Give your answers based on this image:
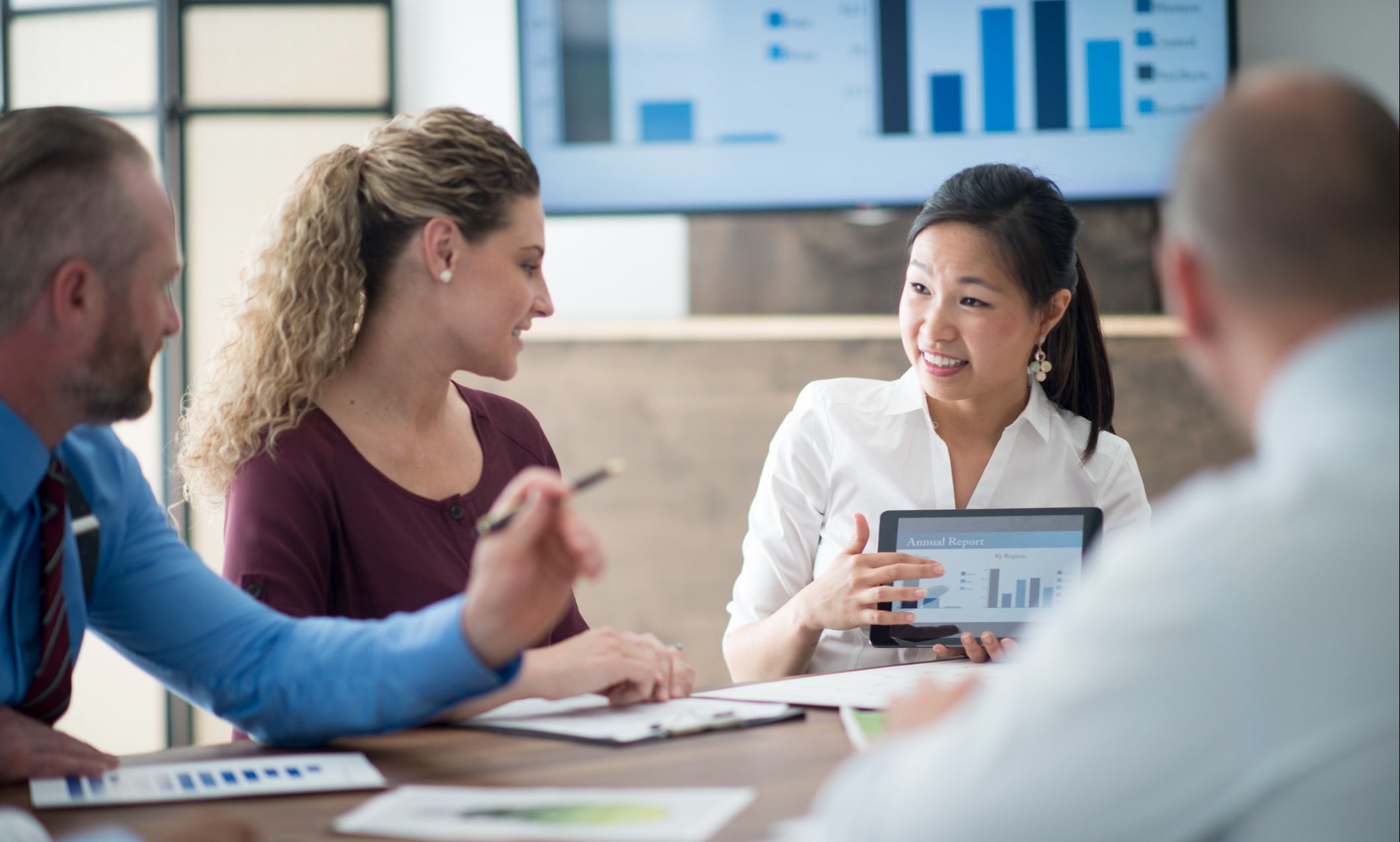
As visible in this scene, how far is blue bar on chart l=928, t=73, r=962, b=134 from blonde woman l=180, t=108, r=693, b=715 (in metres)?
1.72

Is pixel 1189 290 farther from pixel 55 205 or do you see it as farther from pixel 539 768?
pixel 55 205

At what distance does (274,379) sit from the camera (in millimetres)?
1705

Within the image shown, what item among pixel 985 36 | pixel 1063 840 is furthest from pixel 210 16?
pixel 1063 840

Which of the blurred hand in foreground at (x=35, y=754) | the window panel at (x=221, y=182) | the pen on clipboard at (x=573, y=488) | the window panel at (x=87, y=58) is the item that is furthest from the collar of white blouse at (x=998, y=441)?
the window panel at (x=87, y=58)

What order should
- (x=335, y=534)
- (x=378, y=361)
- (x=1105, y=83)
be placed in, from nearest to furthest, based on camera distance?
(x=335, y=534) < (x=378, y=361) < (x=1105, y=83)

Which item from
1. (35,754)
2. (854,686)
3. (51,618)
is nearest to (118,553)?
(51,618)

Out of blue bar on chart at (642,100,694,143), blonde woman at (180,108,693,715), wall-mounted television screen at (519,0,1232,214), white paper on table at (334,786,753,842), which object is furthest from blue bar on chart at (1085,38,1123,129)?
white paper on table at (334,786,753,842)

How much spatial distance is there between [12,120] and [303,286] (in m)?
0.60

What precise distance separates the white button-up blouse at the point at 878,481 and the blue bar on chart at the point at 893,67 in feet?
4.42

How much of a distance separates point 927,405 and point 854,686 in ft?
2.49

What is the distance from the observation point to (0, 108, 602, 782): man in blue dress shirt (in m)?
1.13

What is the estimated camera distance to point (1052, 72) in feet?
10.5

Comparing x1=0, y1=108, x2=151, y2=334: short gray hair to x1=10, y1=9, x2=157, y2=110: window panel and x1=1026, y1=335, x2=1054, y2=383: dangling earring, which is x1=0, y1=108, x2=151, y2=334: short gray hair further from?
x1=10, y1=9, x2=157, y2=110: window panel

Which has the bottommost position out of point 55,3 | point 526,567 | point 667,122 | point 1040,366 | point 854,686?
point 854,686
